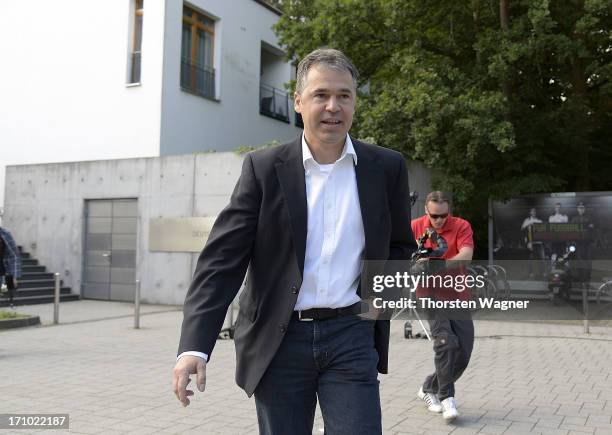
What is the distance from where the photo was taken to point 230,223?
236 cm

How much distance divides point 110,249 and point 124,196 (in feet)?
4.55

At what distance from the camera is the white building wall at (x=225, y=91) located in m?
16.9

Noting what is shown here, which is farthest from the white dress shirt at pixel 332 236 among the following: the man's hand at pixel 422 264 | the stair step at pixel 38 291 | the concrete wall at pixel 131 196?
the stair step at pixel 38 291

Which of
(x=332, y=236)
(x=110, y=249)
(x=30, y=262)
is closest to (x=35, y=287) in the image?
(x=30, y=262)

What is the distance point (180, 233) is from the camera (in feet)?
37.3

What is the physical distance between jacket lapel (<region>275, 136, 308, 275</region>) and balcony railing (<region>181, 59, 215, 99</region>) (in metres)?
15.7

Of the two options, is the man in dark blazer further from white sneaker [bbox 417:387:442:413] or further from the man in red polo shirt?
white sneaker [bbox 417:387:442:413]

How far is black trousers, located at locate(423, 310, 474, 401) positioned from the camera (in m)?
5.11

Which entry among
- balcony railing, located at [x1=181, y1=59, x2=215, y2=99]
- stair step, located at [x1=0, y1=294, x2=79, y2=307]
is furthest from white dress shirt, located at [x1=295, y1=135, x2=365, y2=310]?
balcony railing, located at [x1=181, y1=59, x2=215, y2=99]

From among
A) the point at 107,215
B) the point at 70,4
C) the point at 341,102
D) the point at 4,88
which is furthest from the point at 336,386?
the point at 4,88

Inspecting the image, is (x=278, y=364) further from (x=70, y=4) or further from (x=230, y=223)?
(x=70, y=4)

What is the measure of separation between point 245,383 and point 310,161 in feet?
2.93

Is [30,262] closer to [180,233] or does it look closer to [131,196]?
[131,196]

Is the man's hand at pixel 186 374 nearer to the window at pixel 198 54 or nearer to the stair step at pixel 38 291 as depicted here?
the stair step at pixel 38 291
